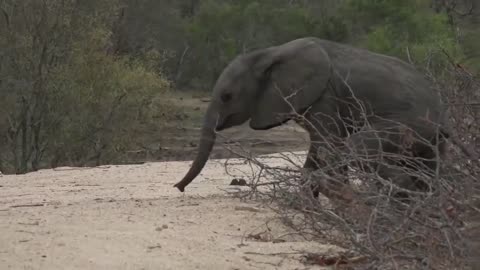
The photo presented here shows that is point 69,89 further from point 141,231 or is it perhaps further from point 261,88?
point 141,231

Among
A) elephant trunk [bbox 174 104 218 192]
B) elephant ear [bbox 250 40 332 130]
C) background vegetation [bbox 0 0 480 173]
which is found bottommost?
background vegetation [bbox 0 0 480 173]

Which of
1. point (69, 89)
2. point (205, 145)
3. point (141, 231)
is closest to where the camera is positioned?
point (141, 231)

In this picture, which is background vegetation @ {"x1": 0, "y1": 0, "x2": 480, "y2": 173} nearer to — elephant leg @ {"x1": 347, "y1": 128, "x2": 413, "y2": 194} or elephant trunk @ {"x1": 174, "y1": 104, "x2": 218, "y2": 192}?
elephant trunk @ {"x1": 174, "y1": 104, "x2": 218, "y2": 192}

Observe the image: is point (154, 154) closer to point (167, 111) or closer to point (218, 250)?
point (167, 111)

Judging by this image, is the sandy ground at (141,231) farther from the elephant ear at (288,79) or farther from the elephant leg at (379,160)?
the elephant ear at (288,79)

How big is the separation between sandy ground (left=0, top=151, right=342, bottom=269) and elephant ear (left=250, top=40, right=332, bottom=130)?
86 centimetres

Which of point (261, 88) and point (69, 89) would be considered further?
point (69, 89)

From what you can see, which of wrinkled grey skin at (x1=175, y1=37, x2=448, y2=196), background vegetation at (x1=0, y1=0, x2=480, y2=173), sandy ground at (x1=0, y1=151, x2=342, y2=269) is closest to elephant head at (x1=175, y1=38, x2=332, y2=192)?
wrinkled grey skin at (x1=175, y1=37, x2=448, y2=196)

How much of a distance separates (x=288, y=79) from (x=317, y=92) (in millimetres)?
375

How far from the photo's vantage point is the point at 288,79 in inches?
372

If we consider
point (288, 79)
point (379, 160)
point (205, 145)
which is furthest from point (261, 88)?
point (379, 160)

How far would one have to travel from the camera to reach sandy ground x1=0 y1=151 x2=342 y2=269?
630cm

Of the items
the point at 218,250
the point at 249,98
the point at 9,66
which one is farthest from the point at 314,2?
the point at 218,250

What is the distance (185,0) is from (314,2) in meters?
5.60
